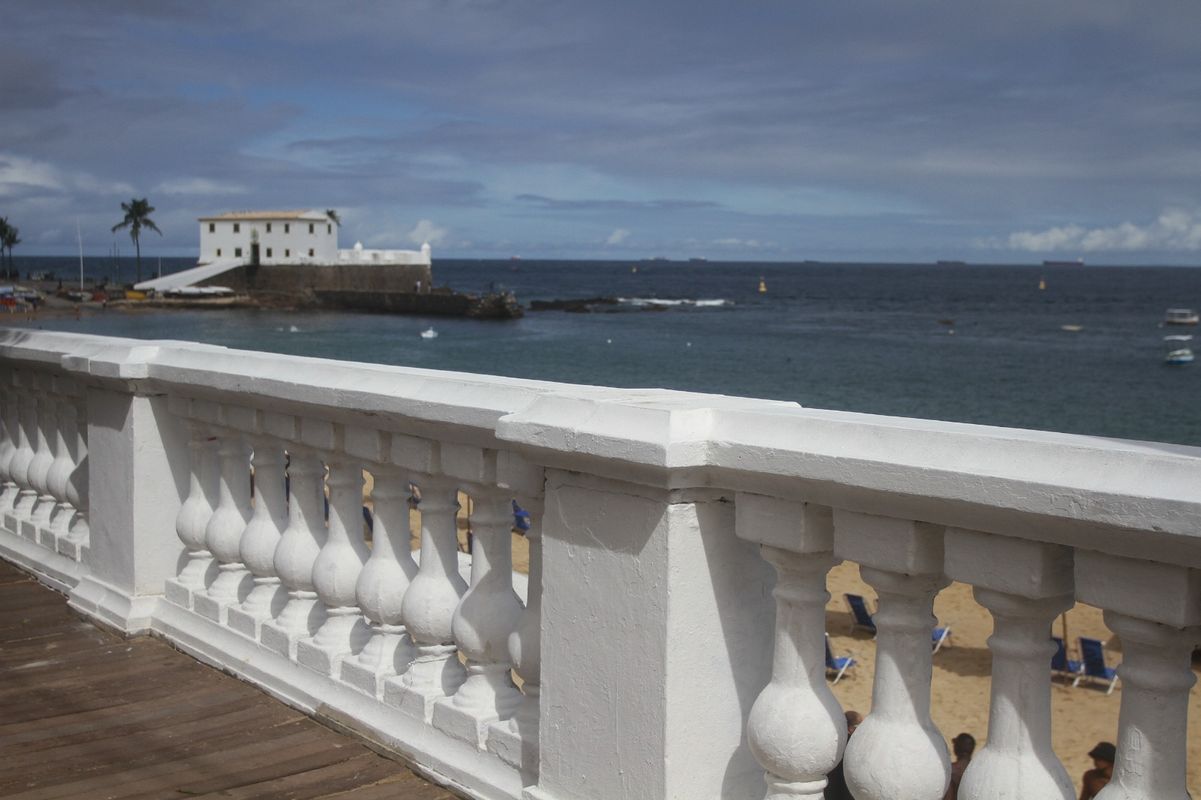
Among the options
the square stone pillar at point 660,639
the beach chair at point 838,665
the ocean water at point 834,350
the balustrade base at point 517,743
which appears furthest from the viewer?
the ocean water at point 834,350

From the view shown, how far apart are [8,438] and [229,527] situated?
2.56m

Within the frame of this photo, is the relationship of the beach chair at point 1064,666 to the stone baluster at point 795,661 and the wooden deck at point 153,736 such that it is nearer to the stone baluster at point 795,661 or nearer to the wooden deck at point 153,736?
the wooden deck at point 153,736

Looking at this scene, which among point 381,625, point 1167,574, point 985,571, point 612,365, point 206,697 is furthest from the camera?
point 612,365

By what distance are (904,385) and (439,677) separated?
59.8 meters

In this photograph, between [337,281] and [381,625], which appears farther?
[337,281]

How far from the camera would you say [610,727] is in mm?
2613

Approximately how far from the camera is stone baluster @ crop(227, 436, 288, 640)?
400cm

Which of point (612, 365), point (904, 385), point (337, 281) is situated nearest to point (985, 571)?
point (904, 385)

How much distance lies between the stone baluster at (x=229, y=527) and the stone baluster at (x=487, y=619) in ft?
4.43

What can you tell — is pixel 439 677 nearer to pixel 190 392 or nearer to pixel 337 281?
pixel 190 392

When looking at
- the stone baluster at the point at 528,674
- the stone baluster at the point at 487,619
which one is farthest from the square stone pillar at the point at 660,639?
the stone baluster at the point at 487,619

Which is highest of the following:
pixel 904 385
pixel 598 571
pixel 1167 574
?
pixel 1167 574

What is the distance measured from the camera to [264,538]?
157 inches

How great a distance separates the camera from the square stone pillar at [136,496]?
452 cm
